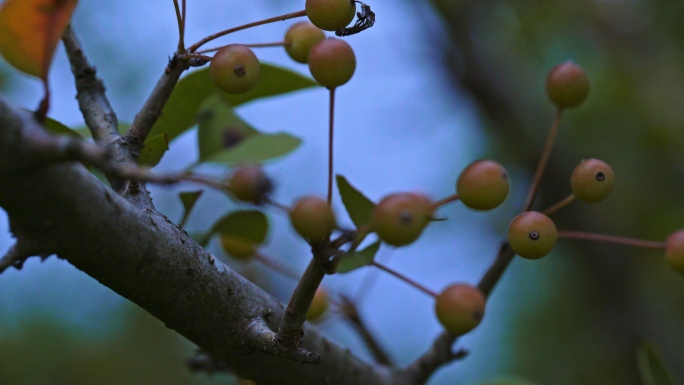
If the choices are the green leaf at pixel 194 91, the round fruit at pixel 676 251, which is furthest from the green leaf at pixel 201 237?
the round fruit at pixel 676 251

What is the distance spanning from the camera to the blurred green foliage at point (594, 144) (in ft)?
6.66

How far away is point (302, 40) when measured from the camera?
76 cm

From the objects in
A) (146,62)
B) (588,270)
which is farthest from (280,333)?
(146,62)

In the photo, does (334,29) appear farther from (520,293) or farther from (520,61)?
(520,293)

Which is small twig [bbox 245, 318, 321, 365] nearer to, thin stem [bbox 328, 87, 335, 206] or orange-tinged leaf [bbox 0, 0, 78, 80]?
thin stem [bbox 328, 87, 335, 206]

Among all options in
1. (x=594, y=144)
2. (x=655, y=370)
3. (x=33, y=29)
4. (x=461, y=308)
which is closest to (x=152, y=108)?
(x=33, y=29)

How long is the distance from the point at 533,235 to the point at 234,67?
0.31m

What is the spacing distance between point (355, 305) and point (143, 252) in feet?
2.08

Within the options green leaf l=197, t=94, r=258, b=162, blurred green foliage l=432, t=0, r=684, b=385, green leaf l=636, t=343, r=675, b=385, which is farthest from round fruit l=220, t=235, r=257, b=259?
blurred green foliage l=432, t=0, r=684, b=385

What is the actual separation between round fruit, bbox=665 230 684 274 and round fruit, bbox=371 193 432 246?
0.37m

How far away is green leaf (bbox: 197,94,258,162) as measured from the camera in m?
0.95

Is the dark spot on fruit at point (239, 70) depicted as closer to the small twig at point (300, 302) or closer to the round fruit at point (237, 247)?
the small twig at point (300, 302)

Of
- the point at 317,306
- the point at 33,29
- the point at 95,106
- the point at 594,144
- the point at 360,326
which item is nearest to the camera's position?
the point at 33,29

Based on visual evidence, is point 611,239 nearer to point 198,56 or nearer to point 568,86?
point 568,86
